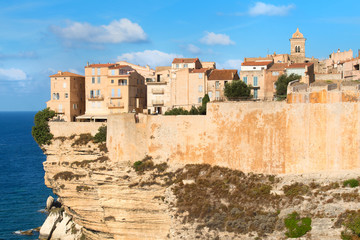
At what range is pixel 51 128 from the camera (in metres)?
40.9

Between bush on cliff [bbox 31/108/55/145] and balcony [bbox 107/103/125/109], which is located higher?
balcony [bbox 107/103/125/109]

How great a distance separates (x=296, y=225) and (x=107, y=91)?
903 inches

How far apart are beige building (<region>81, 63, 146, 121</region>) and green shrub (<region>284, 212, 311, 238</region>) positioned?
2061 cm

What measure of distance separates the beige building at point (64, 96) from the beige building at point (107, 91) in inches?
41.6

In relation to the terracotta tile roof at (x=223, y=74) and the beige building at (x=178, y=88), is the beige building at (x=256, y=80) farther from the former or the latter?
the beige building at (x=178, y=88)

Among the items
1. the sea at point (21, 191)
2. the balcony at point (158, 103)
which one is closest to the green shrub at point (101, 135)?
the balcony at point (158, 103)

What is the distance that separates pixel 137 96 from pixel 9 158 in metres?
33.9

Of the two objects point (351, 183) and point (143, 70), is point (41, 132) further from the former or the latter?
point (351, 183)

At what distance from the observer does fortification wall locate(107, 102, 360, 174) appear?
29.9 meters

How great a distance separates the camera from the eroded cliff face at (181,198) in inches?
1127

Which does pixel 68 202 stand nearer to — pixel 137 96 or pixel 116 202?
pixel 116 202

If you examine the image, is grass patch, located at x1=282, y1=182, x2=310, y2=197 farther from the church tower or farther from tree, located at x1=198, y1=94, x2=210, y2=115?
the church tower

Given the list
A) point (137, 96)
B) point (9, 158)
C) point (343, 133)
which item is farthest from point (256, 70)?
point (9, 158)

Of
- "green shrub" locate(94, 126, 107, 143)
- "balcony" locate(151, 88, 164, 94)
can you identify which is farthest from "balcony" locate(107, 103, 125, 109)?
"green shrub" locate(94, 126, 107, 143)
